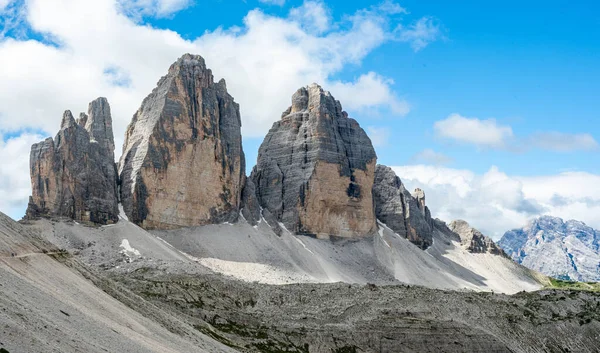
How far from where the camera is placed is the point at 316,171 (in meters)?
143

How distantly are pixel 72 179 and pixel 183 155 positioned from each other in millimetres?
19874

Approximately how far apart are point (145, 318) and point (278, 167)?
9278cm

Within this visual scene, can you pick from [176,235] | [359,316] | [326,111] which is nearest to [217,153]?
→ [176,235]

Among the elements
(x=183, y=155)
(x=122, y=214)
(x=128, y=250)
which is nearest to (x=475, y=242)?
(x=183, y=155)

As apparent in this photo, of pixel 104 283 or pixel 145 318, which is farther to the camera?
pixel 104 283

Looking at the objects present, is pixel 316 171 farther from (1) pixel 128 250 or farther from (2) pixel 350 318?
(2) pixel 350 318

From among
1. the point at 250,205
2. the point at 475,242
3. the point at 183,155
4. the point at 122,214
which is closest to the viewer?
the point at 122,214

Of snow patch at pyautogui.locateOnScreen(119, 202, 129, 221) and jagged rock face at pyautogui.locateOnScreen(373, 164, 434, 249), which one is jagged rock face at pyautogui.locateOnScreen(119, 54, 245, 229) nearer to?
snow patch at pyautogui.locateOnScreen(119, 202, 129, 221)

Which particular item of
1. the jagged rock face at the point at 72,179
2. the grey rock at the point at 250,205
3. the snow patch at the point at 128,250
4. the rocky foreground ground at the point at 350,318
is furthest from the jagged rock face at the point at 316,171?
the rocky foreground ground at the point at 350,318

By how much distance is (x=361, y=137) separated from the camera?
509 ft

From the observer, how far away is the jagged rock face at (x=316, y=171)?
465 feet

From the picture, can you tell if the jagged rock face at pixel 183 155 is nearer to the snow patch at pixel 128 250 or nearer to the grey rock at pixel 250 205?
the grey rock at pixel 250 205

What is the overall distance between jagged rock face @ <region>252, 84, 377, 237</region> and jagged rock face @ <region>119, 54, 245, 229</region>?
13484 mm

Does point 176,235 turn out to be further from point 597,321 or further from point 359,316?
point 597,321
